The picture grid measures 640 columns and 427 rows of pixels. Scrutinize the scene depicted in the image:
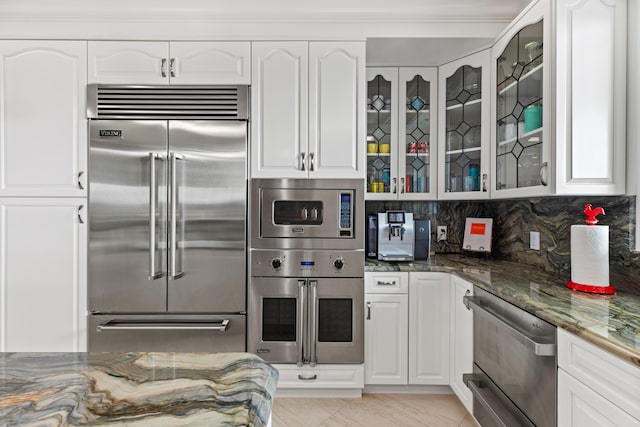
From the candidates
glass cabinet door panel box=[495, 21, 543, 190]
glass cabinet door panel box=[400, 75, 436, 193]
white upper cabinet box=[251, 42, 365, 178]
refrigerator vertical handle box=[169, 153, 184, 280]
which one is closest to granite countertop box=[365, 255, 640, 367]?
glass cabinet door panel box=[495, 21, 543, 190]

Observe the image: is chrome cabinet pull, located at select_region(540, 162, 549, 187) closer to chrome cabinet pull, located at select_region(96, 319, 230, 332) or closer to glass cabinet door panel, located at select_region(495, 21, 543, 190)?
glass cabinet door panel, located at select_region(495, 21, 543, 190)

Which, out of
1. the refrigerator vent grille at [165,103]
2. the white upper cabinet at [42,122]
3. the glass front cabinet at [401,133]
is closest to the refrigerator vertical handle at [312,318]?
the glass front cabinet at [401,133]

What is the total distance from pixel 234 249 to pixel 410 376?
1.46 m

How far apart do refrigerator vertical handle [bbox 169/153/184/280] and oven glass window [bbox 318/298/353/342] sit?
963mm

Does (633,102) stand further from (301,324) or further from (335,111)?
(301,324)

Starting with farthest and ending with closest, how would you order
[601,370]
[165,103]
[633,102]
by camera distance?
1. [165,103]
2. [633,102]
3. [601,370]

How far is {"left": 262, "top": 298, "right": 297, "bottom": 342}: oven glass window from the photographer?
2221mm

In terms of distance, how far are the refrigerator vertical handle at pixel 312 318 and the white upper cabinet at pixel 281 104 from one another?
29.2 inches

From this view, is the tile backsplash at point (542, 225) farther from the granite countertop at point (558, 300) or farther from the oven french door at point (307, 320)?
the oven french door at point (307, 320)

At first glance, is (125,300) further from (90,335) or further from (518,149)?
(518,149)

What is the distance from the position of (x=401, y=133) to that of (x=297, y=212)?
1084 mm

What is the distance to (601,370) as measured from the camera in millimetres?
1056

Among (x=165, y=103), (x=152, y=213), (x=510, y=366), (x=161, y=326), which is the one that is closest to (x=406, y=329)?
(x=510, y=366)

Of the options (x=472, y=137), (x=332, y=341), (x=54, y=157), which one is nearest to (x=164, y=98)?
(x=54, y=157)
